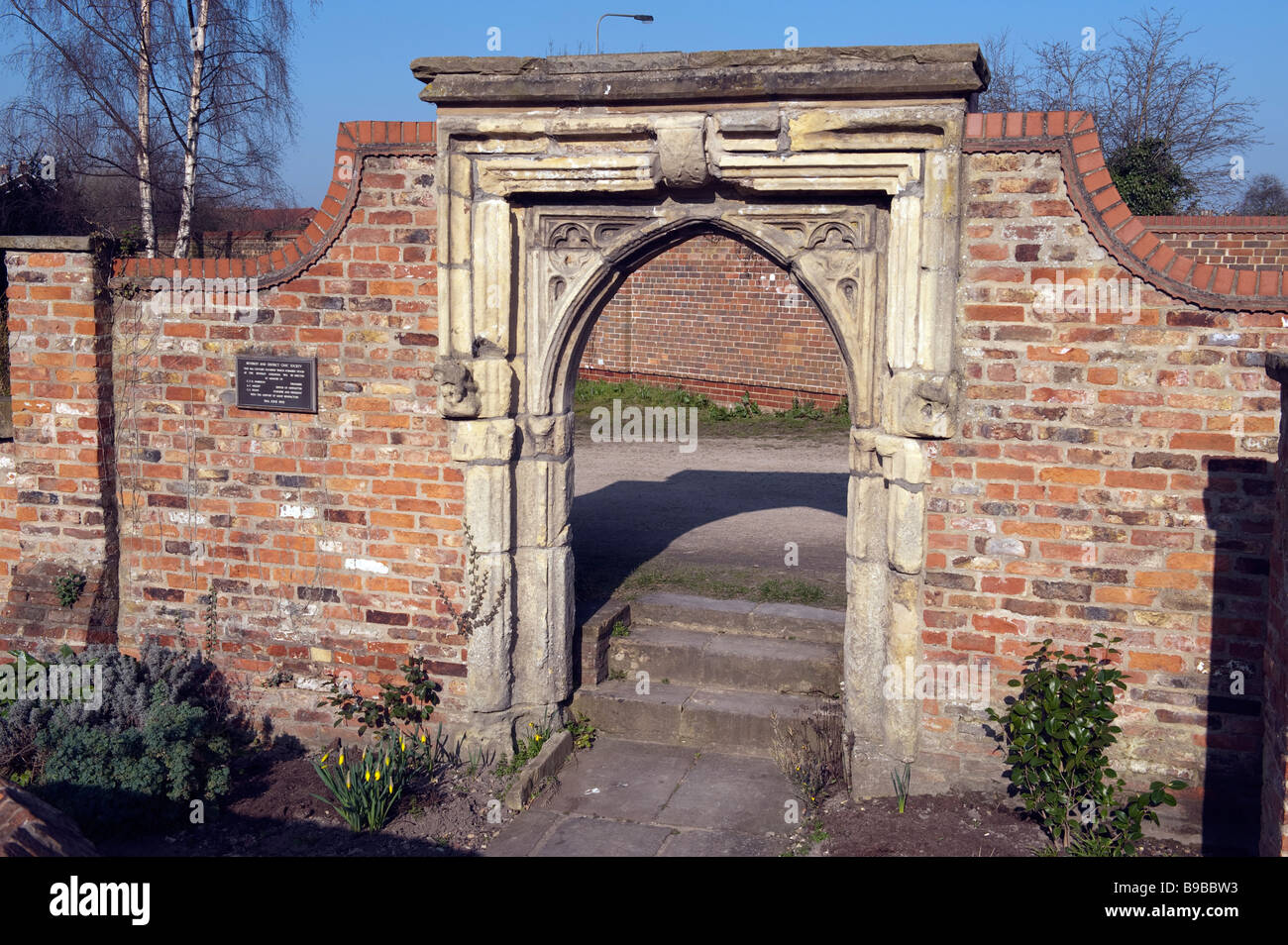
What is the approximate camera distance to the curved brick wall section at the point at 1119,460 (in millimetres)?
4625

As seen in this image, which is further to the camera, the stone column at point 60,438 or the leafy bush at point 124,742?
the stone column at point 60,438

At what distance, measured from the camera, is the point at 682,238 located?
5.64 meters

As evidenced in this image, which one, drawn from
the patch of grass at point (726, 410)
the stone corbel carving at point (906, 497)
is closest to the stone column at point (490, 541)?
the stone corbel carving at point (906, 497)

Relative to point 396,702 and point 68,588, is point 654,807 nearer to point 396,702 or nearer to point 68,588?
point 396,702

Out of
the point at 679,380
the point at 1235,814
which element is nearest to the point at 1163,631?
the point at 1235,814

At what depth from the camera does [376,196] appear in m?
5.68

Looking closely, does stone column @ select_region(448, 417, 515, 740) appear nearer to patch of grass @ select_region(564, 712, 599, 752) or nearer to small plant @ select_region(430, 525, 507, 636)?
small plant @ select_region(430, 525, 507, 636)

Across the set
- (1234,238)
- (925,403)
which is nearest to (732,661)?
(925,403)

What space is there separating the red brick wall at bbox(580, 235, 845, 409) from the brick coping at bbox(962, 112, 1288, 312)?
11.5m

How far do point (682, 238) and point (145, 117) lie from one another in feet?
38.0

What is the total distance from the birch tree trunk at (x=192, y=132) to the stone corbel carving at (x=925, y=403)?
12.0 m

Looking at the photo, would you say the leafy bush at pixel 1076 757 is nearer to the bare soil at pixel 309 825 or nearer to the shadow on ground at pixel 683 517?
the bare soil at pixel 309 825

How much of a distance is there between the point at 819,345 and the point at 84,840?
1422 centimetres

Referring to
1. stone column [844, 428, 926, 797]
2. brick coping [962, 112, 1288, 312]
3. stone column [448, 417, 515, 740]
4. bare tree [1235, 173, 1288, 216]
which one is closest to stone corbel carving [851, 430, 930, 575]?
stone column [844, 428, 926, 797]
